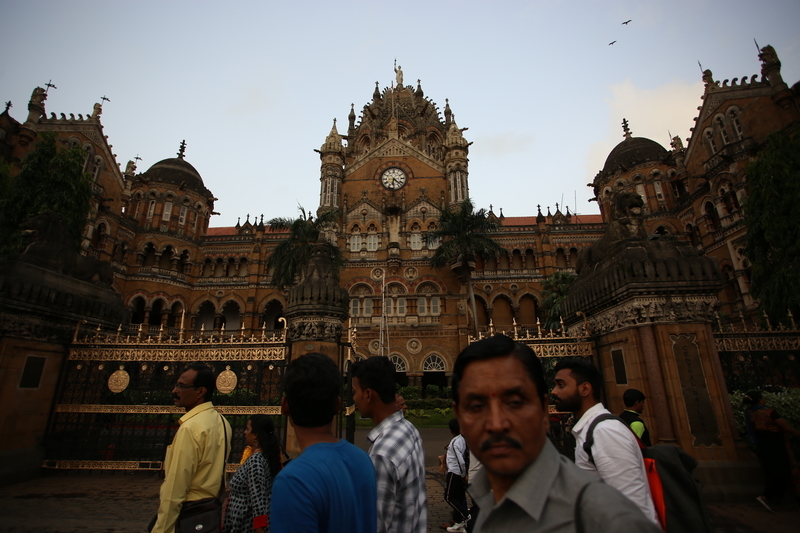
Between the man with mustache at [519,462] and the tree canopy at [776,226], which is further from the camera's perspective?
the tree canopy at [776,226]

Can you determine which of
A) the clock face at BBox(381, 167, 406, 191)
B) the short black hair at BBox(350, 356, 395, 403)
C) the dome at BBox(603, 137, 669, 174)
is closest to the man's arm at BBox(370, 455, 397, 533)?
the short black hair at BBox(350, 356, 395, 403)

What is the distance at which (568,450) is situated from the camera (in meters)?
6.68

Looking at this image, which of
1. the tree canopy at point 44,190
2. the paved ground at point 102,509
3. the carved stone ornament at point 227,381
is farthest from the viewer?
the tree canopy at point 44,190

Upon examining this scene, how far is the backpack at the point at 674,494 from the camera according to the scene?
7.59 ft

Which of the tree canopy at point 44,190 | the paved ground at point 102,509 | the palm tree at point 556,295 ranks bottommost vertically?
the paved ground at point 102,509

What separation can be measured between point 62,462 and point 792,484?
451 inches

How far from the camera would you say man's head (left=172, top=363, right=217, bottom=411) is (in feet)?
10.3

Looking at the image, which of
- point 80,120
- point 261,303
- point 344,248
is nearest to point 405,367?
point 344,248

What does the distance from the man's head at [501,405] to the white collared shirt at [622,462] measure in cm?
124

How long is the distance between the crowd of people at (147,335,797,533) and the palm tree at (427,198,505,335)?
21799 millimetres

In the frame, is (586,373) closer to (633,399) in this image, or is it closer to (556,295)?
(633,399)

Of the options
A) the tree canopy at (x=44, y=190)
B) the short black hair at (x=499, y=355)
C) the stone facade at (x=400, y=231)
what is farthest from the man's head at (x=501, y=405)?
the stone facade at (x=400, y=231)

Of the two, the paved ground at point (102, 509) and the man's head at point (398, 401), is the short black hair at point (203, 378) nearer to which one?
the man's head at point (398, 401)

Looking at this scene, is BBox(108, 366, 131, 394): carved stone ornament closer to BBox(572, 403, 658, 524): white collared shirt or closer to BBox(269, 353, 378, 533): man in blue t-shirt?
BBox(269, 353, 378, 533): man in blue t-shirt
